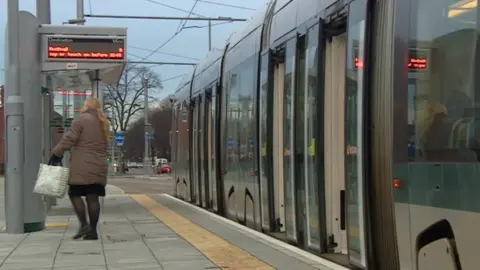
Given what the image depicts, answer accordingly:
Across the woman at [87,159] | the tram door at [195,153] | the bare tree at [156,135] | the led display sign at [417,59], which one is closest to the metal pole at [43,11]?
the tram door at [195,153]

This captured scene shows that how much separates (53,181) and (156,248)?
1737mm

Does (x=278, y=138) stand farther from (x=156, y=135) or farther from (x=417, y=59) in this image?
(x=156, y=135)

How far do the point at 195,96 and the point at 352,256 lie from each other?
34.4 ft

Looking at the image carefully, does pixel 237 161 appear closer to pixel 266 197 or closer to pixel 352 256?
pixel 266 197

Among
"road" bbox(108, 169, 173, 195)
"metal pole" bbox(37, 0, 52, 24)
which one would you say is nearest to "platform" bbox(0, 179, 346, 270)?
"metal pole" bbox(37, 0, 52, 24)

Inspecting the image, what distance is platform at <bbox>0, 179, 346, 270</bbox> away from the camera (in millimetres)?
7138

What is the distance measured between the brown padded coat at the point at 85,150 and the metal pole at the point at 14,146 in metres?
1.16

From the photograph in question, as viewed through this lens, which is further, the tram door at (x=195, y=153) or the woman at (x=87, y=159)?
the tram door at (x=195, y=153)

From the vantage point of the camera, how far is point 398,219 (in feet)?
17.3

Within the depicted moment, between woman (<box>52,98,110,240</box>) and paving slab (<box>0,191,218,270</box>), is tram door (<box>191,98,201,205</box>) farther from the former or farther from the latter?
woman (<box>52,98,110,240</box>)

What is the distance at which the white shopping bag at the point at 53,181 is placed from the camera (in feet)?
29.2

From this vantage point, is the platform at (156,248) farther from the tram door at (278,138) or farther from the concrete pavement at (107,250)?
the tram door at (278,138)

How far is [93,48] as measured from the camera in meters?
11.6

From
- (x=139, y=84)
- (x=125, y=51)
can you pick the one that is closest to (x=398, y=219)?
(x=125, y=51)
